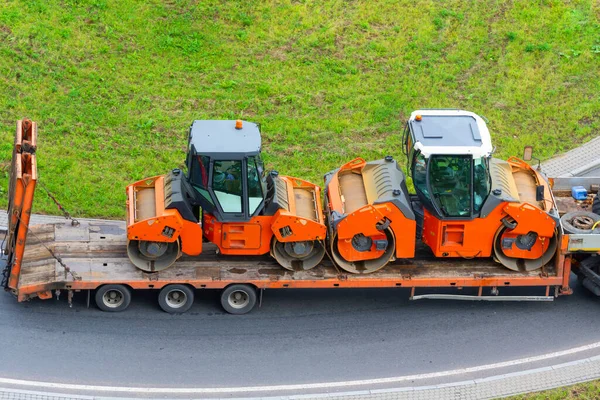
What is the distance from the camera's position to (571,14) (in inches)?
1115

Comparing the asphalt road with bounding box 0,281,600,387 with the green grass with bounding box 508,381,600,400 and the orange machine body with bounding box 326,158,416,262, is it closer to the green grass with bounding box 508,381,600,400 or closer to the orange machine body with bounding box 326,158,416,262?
the green grass with bounding box 508,381,600,400

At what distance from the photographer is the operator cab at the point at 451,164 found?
18.1 m

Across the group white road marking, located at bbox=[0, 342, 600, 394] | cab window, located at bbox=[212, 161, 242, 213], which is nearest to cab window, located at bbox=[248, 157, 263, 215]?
cab window, located at bbox=[212, 161, 242, 213]

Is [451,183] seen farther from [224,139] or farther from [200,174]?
[200,174]

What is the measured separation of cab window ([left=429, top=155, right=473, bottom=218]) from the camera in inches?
714

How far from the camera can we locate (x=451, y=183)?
18.3 metres

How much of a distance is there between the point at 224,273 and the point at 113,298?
6.62ft

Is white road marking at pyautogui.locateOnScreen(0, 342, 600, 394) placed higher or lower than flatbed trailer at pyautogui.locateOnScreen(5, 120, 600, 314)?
lower

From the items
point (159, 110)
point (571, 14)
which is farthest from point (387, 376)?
point (571, 14)

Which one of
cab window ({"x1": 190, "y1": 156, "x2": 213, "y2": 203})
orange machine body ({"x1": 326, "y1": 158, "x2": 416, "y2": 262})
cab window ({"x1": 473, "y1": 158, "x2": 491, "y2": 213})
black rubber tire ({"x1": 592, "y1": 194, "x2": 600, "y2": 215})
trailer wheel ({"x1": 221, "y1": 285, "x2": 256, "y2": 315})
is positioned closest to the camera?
cab window ({"x1": 190, "y1": 156, "x2": 213, "y2": 203})

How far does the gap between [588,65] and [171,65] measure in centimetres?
1057

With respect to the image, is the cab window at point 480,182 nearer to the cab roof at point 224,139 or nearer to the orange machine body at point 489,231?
the orange machine body at point 489,231

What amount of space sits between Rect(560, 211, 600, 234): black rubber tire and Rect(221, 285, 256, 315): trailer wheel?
18.6 ft

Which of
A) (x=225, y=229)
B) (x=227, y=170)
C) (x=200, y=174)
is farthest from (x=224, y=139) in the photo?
(x=225, y=229)
